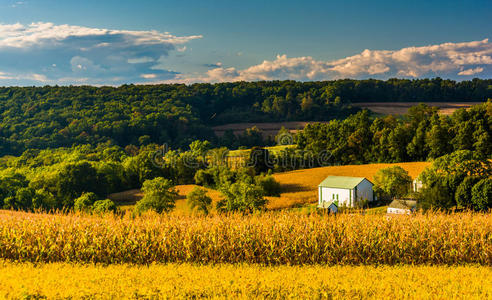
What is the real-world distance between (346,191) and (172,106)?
95190mm

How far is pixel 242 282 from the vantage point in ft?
23.8

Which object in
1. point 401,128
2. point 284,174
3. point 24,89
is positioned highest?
point 24,89

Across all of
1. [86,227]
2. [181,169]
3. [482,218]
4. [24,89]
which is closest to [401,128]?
[181,169]

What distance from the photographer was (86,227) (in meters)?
9.61

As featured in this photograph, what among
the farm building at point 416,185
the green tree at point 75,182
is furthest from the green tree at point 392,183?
the green tree at point 75,182

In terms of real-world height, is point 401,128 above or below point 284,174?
above

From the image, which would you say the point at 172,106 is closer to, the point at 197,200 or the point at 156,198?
the point at 156,198

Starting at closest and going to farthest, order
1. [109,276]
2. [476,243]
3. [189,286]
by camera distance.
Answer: [189,286] < [109,276] < [476,243]

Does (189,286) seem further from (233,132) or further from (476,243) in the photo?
(233,132)

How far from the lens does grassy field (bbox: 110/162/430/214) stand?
55.9m

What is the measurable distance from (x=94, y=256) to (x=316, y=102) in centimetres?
12867

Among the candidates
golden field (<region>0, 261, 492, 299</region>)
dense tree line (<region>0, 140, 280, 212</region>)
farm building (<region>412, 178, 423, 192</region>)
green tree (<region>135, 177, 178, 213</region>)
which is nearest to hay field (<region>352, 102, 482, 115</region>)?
dense tree line (<region>0, 140, 280, 212</region>)

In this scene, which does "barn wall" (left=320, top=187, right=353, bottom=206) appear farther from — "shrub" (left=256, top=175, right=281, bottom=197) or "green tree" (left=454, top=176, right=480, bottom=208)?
"green tree" (left=454, top=176, right=480, bottom=208)

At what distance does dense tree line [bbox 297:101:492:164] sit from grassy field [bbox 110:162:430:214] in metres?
5.94
